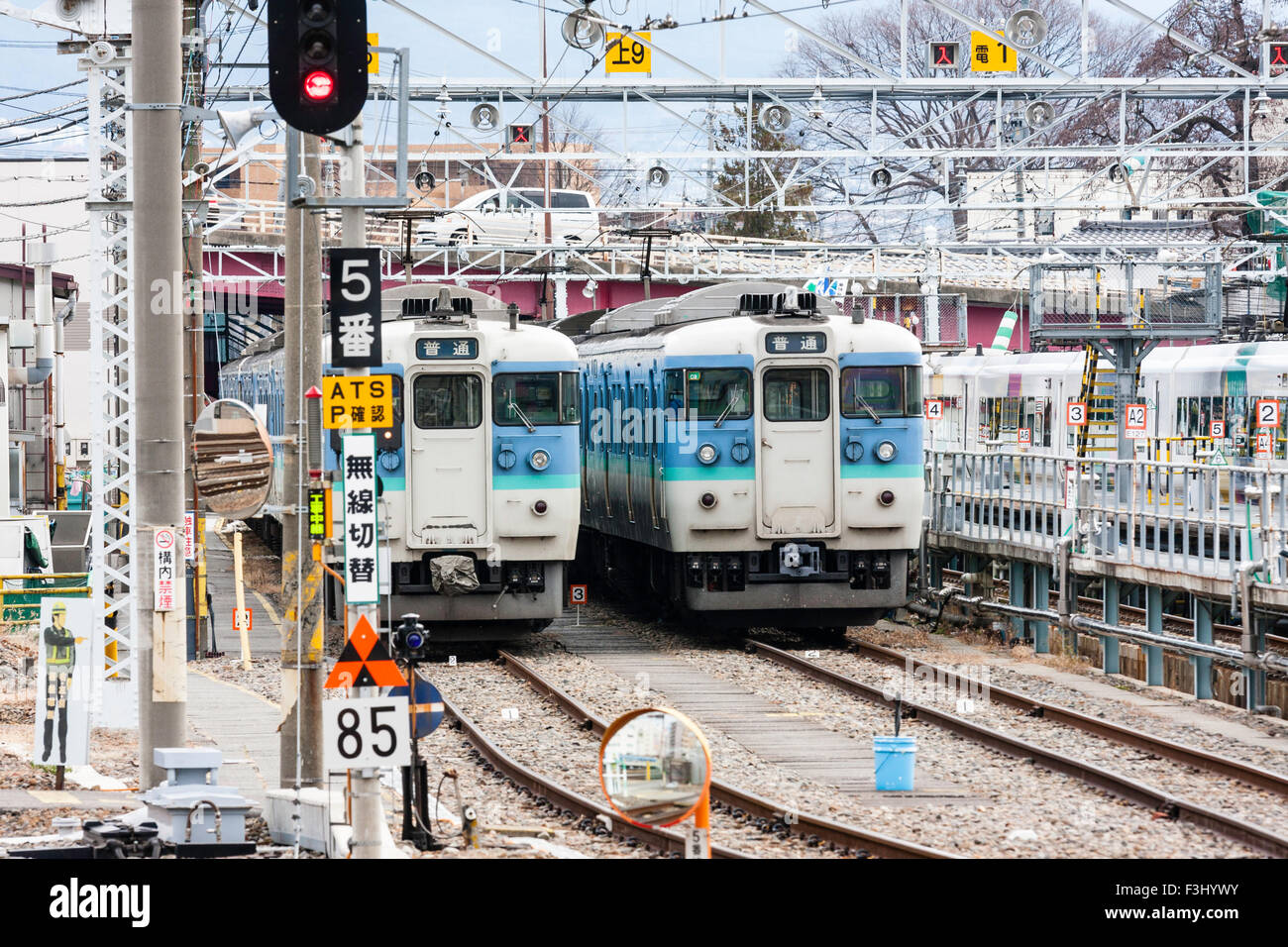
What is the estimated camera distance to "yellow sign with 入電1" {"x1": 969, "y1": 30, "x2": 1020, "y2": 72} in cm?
2716

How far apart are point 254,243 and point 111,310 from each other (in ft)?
74.9

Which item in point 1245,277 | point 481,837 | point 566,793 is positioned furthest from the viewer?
point 1245,277

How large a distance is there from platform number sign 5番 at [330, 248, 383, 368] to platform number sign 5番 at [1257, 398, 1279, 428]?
60.2 ft

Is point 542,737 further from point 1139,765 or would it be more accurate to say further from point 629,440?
point 629,440

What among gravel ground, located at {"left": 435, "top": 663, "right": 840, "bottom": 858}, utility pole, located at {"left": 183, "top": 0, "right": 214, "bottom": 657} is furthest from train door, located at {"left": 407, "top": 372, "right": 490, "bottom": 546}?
utility pole, located at {"left": 183, "top": 0, "right": 214, "bottom": 657}

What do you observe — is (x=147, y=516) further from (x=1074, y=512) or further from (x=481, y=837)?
(x=1074, y=512)

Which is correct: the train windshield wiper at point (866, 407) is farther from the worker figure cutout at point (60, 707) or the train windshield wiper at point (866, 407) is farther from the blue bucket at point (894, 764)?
the worker figure cutout at point (60, 707)

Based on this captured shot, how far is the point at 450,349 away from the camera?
723 inches

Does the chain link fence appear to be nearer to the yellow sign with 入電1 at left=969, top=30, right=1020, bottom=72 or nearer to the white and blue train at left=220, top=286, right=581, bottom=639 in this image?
the yellow sign with 入電1 at left=969, top=30, right=1020, bottom=72

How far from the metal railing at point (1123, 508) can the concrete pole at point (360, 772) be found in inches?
342

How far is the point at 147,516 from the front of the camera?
36.7ft

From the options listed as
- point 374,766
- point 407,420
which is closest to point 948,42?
point 407,420

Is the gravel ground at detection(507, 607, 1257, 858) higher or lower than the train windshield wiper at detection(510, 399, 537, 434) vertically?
lower

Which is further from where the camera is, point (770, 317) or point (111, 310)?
point (770, 317)
